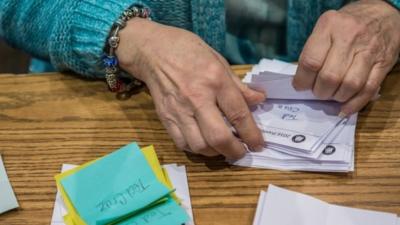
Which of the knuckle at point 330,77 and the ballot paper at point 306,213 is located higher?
the knuckle at point 330,77

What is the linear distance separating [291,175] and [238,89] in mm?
145

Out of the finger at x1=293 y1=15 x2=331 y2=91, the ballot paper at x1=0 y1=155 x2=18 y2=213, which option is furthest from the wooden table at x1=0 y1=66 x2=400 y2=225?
the finger at x1=293 y1=15 x2=331 y2=91

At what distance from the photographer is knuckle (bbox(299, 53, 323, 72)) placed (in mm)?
819

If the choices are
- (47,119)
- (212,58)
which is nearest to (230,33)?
(212,58)

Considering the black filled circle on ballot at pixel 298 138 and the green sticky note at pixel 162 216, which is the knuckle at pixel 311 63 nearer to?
the black filled circle on ballot at pixel 298 138

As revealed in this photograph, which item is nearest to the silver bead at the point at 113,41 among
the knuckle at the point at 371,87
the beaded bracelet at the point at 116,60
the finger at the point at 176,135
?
the beaded bracelet at the point at 116,60

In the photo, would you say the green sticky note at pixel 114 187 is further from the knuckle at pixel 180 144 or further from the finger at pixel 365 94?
the finger at pixel 365 94

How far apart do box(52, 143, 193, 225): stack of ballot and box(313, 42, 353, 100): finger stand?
236mm

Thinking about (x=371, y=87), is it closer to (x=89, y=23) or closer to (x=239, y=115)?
(x=239, y=115)

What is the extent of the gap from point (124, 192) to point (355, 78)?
0.36 metres

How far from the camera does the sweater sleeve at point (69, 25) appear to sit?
2.99 ft

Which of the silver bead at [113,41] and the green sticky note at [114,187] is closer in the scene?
the green sticky note at [114,187]

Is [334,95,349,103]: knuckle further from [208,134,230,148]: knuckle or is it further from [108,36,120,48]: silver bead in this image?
[108,36,120,48]: silver bead

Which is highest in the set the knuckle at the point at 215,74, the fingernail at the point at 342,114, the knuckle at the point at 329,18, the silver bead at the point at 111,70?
the knuckle at the point at 329,18
